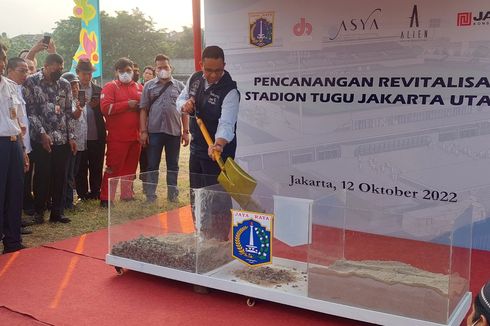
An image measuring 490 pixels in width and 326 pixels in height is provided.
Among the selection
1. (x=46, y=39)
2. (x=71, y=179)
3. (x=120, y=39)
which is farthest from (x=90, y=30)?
(x=120, y=39)

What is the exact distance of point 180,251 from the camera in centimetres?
363

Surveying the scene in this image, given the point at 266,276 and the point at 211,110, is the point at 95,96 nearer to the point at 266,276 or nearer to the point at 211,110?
the point at 211,110

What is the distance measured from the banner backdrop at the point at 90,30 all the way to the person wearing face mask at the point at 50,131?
3.26 meters

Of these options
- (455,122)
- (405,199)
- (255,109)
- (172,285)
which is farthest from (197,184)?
(455,122)

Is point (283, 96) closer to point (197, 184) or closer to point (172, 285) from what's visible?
point (197, 184)

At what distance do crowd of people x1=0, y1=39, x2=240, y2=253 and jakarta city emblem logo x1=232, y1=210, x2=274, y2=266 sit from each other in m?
0.56

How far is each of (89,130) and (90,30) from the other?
9.65ft

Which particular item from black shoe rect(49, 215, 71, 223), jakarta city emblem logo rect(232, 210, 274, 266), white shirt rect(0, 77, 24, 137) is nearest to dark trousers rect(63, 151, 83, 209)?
black shoe rect(49, 215, 71, 223)

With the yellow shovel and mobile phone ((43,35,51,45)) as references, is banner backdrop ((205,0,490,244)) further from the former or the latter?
mobile phone ((43,35,51,45))

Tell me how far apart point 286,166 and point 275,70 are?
3.18 ft

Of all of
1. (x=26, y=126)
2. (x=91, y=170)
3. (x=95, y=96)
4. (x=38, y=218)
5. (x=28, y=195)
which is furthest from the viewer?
(x=91, y=170)

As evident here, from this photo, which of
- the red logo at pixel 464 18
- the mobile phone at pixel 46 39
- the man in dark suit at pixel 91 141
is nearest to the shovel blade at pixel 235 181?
the red logo at pixel 464 18

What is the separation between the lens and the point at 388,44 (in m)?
4.69

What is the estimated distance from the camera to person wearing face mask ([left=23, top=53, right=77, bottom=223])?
16.9 feet
